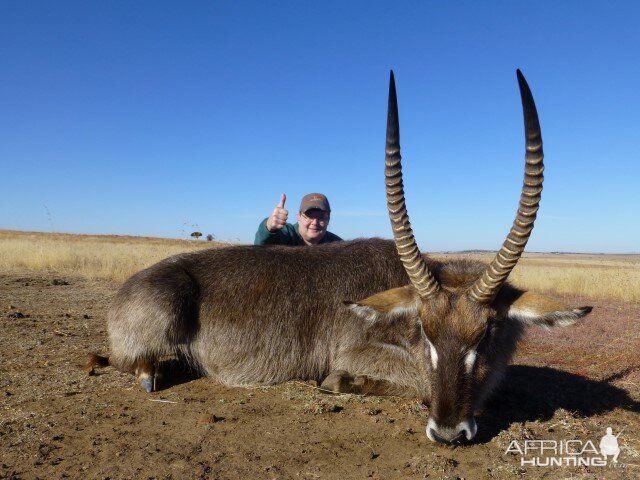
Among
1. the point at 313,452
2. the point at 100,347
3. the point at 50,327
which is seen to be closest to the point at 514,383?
the point at 313,452

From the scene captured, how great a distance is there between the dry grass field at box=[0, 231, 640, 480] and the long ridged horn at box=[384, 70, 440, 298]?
4.09 ft

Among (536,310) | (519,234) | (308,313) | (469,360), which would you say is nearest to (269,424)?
(308,313)

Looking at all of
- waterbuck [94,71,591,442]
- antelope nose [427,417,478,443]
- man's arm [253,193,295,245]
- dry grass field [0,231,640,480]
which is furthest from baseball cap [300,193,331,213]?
antelope nose [427,417,478,443]

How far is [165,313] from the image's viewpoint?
5.30m

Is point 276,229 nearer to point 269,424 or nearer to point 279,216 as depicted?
point 279,216

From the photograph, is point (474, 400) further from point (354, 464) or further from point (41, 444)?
point (41, 444)

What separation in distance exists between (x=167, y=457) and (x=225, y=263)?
8.35 ft

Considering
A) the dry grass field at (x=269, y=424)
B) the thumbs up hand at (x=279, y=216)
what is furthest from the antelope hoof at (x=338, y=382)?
the thumbs up hand at (x=279, y=216)

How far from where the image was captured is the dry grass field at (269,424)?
139 inches

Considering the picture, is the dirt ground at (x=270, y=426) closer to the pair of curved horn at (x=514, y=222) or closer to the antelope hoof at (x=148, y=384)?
the antelope hoof at (x=148, y=384)

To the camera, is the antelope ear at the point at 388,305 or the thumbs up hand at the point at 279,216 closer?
the antelope ear at the point at 388,305

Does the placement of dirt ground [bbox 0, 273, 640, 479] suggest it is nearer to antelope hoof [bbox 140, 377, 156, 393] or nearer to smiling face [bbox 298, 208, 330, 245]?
antelope hoof [bbox 140, 377, 156, 393]

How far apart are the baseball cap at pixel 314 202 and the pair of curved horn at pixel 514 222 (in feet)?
12.3

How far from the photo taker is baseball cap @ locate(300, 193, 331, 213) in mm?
8000
